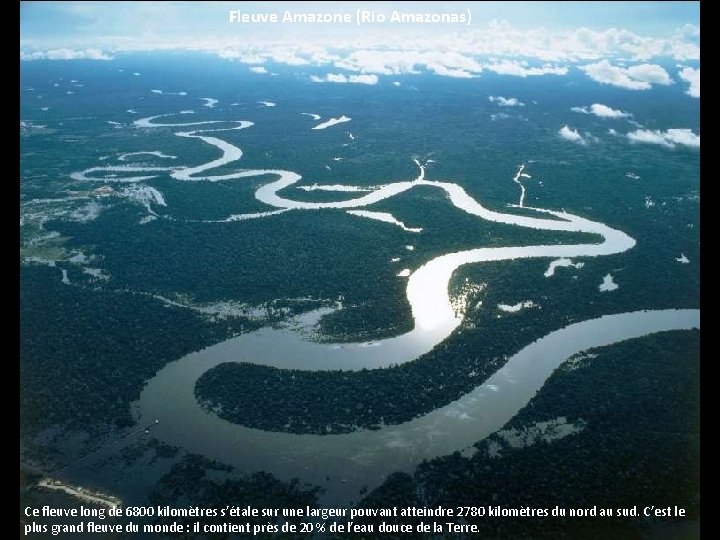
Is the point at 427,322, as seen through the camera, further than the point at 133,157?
No

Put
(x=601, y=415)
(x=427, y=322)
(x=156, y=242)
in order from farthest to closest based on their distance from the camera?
(x=156, y=242) < (x=427, y=322) < (x=601, y=415)

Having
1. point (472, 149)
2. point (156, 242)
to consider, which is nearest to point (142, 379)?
point (156, 242)

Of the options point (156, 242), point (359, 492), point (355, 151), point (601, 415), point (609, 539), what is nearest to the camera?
point (609, 539)

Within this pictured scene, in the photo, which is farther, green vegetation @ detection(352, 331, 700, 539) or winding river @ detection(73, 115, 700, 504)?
winding river @ detection(73, 115, 700, 504)

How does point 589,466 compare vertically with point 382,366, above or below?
below

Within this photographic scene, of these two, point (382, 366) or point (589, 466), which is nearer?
point (589, 466)

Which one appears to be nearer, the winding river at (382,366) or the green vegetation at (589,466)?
the green vegetation at (589,466)
